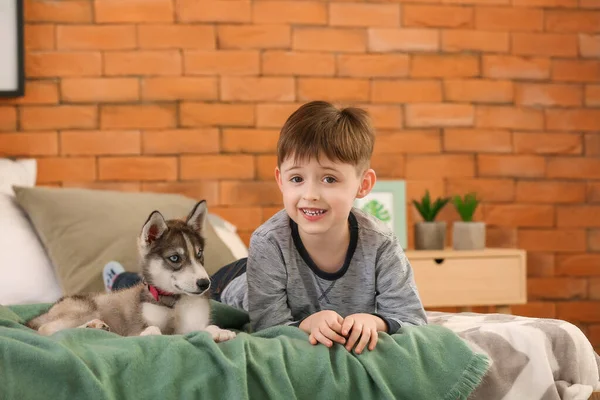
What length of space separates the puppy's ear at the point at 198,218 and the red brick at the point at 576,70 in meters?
2.72

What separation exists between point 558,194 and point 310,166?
252 centimetres

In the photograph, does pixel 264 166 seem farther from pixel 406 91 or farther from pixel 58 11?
pixel 58 11

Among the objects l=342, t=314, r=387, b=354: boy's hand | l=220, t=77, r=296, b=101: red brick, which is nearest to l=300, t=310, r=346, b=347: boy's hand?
l=342, t=314, r=387, b=354: boy's hand

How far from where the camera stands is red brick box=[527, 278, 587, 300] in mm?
4020

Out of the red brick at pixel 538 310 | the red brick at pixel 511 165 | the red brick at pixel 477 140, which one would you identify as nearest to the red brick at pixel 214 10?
the red brick at pixel 477 140

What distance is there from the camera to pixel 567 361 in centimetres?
183

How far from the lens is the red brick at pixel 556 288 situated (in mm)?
4020

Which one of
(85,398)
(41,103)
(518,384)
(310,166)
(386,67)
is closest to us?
(85,398)

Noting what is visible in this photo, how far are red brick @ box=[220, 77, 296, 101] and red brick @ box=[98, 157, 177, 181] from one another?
1.33 feet

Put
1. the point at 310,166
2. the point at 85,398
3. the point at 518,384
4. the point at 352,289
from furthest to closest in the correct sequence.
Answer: the point at 352,289 < the point at 310,166 < the point at 518,384 < the point at 85,398

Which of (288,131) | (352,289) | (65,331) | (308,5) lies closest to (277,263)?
(352,289)

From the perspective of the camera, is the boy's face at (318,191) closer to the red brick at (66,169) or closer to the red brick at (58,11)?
the red brick at (66,169)

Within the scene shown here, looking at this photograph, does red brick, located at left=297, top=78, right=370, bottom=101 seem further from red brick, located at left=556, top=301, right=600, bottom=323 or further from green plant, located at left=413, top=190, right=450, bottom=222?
red brick, located at left=556, top=301, right=600, bottom=323

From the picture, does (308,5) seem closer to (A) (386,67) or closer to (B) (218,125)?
(A) (386,67)
